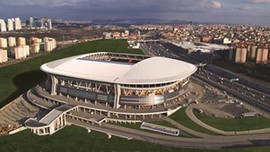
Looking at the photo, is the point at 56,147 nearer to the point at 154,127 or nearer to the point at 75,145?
the point at 75,145

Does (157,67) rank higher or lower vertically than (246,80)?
higher

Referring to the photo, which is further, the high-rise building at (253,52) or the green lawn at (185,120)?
the high-rise building at (253,52)

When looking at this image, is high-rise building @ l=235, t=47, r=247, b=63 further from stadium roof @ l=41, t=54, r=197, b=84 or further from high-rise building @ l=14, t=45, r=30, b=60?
high-rise building @ l=14, t=45, r=30, b=60

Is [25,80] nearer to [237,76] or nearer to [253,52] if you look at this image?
[237,76]

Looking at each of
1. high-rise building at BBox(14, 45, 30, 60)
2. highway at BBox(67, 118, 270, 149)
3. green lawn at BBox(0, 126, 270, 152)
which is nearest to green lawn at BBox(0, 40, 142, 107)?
high-rise building at BBox(14, 45, 30, 60)

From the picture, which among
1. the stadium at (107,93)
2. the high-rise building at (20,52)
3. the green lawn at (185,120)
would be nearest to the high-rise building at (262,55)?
the stadium at (107,93)

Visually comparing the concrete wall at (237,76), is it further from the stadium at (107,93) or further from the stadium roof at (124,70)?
A: the stadium at (107,93)

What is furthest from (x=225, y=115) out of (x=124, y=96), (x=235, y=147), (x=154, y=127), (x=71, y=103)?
(x=71, y=103)
